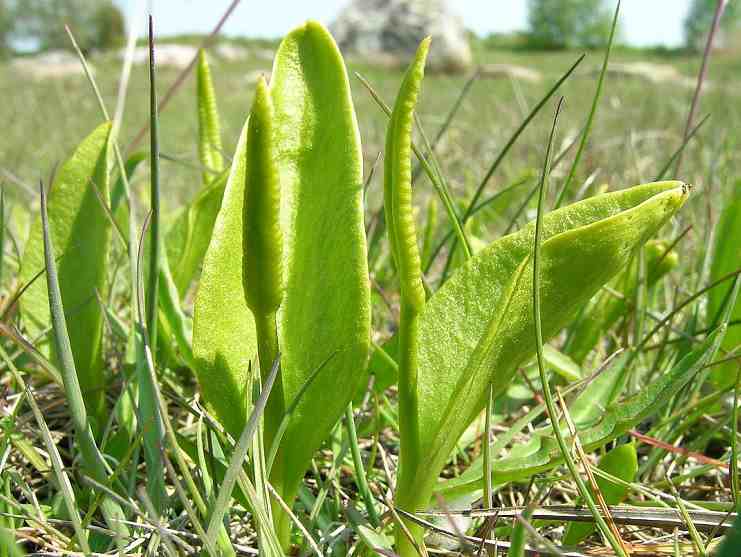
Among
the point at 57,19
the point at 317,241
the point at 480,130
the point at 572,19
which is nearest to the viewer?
the point at 317,241

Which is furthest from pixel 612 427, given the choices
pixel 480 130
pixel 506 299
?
pixel 480 130

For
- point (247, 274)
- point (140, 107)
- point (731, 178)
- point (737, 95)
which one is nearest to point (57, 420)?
point (247, 274)

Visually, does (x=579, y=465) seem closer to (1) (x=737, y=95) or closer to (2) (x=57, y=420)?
(2) (x=57, y=420)

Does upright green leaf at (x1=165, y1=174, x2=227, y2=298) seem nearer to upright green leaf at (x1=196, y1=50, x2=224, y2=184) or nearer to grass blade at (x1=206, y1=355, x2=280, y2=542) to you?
upright green leaf at (x1=196, y1=50, x2=224, y2=184)

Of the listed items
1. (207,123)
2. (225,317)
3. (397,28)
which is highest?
(397,28)

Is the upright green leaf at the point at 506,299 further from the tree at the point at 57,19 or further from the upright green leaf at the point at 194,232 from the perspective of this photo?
the tree at the point at 57,19

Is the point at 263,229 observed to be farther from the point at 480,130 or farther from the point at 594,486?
the point at 480,130
